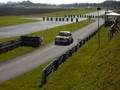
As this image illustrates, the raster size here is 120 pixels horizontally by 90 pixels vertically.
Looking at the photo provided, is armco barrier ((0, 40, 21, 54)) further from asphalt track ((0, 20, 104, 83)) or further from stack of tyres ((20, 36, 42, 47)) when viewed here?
asphalt track ((0, 20, 104, 83))

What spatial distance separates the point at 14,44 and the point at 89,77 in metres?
15.9

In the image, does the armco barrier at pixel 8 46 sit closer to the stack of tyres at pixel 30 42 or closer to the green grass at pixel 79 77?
the stack of tyres at pixel 30 42

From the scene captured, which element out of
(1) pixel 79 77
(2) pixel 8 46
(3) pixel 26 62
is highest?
(2) pixel 8 46

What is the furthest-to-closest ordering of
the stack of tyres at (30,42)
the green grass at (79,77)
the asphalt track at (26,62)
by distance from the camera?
the stack of tyres at (30,42), the asphalt track at (26,62), the green grass at (79,77)

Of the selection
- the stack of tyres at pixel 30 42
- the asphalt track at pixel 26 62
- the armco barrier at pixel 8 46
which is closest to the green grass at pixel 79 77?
the asphalt track at pixel 26 62

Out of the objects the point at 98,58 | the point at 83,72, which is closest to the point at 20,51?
the point at 98,58

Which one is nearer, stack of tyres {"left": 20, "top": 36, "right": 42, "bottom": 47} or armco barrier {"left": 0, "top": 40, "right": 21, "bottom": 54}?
armco barrier {"left": 0, "top": 40, "right": 21, "bottom": 54}

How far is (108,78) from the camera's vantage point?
18.9 m

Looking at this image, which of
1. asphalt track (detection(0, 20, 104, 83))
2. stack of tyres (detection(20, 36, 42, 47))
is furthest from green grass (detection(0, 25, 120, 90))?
stack of tyres (detection(20, 36, 42, 47))

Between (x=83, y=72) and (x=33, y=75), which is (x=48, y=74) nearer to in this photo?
(x=33, y=75)

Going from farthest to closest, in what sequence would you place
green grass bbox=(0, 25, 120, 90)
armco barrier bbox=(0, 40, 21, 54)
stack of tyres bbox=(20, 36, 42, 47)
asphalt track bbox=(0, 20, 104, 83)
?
1. stack of tyres bbox=(20, 36, 42, 47)
2. armco barrier bbox=(0, 40, 21, 54)
3. asphalt track bbox=(0, 20, 104, 83)
4. green grass bbox=(0, 25, 120, 90)

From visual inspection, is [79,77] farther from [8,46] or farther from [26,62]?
[8,46]

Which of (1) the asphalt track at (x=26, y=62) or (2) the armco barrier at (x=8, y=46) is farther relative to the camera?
(2) the armco barrier at (x=8, y=46)

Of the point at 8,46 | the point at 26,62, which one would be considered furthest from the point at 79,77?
the point at 8,46
